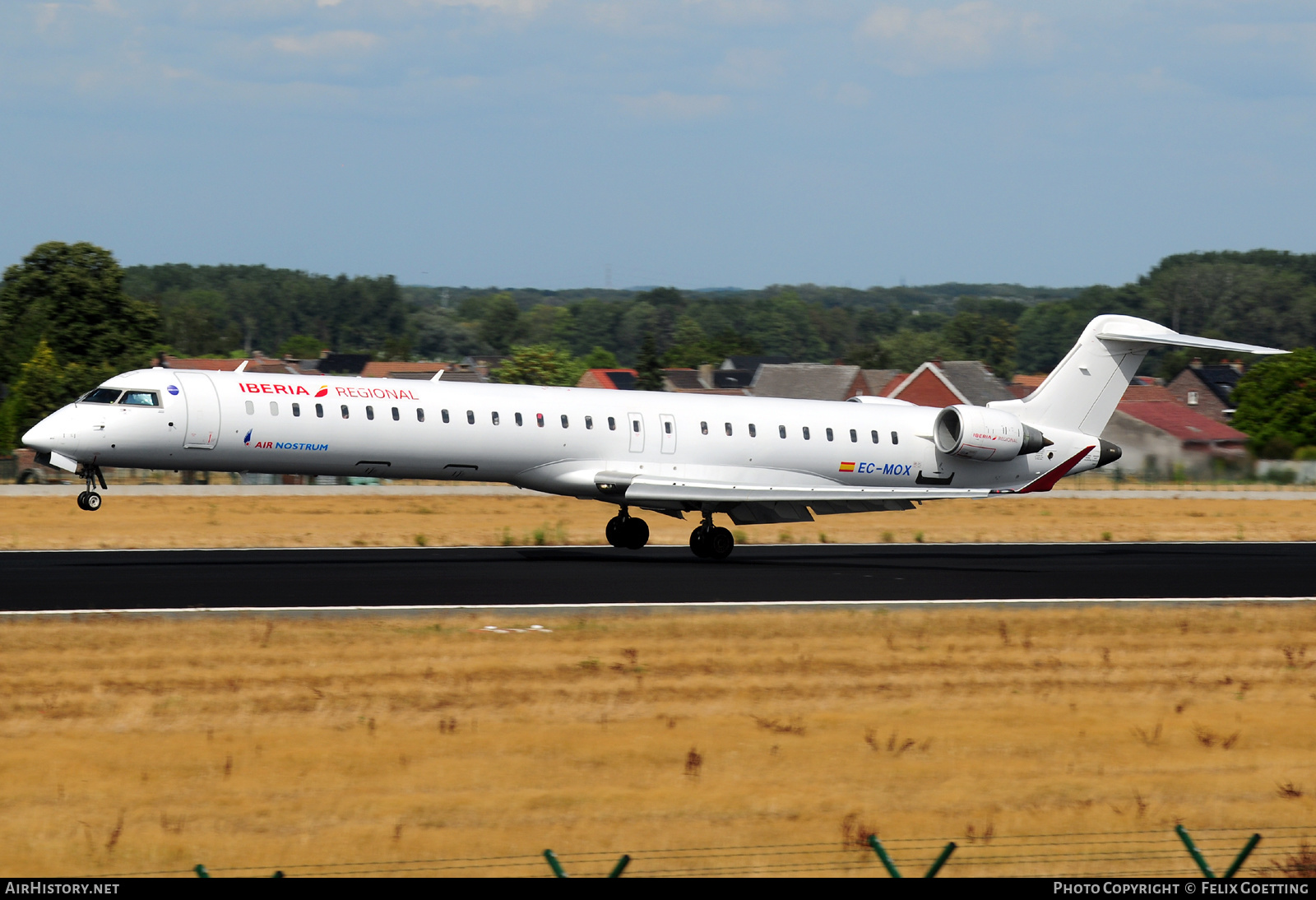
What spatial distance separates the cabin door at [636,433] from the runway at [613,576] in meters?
2.13

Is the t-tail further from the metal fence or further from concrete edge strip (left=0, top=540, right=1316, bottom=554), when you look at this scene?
the metal fence

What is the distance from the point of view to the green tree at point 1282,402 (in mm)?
87188

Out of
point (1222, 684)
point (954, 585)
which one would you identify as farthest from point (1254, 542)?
point (1222, 684)

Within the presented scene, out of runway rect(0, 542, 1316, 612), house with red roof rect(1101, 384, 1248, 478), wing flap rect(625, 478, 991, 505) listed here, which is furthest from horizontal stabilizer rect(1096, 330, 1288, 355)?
wing flap rect(625, 478, 991, 505)

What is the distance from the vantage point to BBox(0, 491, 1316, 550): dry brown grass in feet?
109

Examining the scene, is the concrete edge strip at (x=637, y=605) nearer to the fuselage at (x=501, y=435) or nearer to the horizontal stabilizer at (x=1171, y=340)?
the fuselage at (x=501, y=435)

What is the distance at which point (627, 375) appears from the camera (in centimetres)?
12900

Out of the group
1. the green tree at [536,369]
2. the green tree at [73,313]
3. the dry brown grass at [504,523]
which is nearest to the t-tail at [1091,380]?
the dry brown grass at [504,523]

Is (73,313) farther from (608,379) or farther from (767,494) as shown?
(767,494)

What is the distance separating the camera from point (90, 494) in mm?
24062

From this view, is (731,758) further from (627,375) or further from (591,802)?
(627,375)

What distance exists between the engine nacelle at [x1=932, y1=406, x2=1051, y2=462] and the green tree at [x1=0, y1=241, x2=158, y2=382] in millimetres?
64666

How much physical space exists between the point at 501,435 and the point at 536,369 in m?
89.0

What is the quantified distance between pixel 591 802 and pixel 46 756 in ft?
15.1
